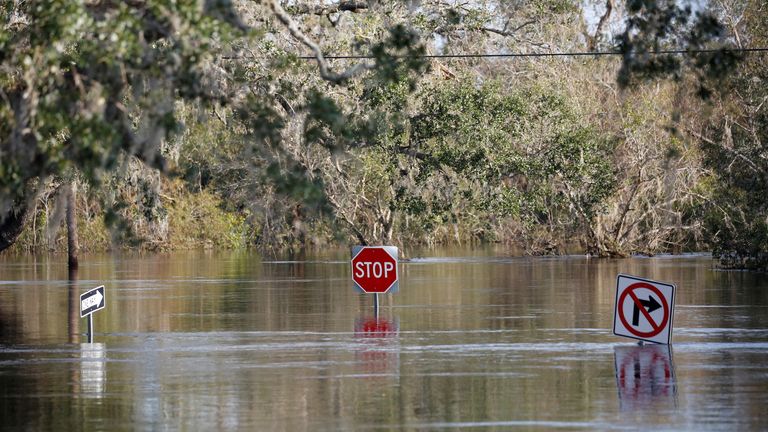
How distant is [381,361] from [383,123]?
1023 inches

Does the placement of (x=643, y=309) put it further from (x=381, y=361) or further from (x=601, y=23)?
(x=601, y=23)

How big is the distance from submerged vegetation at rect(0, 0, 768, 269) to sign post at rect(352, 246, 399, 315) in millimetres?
2204

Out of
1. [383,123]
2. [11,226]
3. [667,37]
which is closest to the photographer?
[667,37]

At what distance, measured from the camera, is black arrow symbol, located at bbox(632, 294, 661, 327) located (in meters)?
20.6

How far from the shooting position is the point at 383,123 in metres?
45.3

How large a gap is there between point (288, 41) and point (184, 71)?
27218mm

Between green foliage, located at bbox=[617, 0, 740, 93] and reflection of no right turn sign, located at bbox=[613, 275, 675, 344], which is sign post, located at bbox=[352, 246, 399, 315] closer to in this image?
reflection of no right turn sign, located at bbox=[613, 275, 675, 344]

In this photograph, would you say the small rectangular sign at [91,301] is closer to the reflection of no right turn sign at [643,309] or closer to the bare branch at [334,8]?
the reflection of no right turn sign at [643,309]

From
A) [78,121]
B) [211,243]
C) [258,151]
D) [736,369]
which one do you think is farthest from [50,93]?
[211,243]

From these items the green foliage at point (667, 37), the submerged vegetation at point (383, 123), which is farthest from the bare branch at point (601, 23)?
the green foliage at point (667, 37)

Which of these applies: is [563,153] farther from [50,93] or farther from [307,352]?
[50,93]

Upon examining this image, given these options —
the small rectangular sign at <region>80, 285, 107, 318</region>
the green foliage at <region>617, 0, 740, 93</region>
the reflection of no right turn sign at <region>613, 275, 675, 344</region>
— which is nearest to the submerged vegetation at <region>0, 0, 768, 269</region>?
the green foliage at <region>617, 0, 740, 93</region>

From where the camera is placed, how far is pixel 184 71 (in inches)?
489

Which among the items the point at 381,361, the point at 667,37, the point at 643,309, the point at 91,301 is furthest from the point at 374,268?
the point at 667,37
